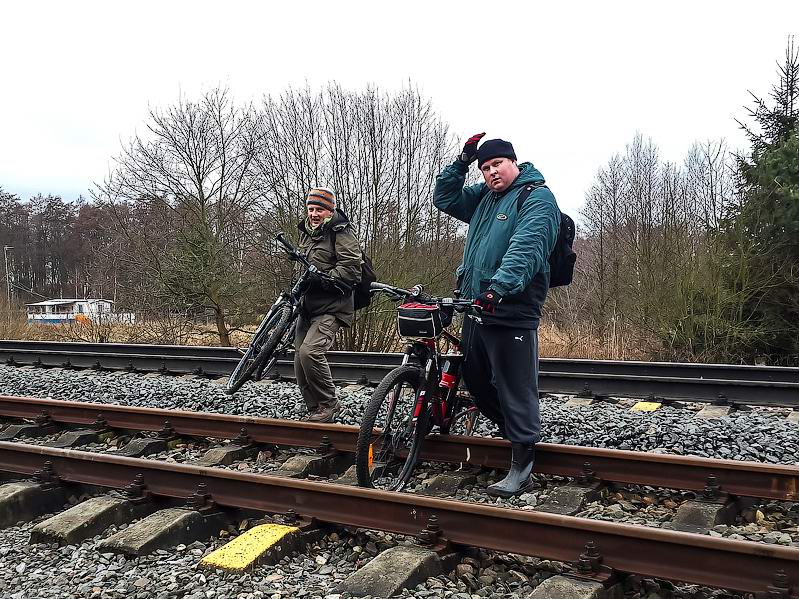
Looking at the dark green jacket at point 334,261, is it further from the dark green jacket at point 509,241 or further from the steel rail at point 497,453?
the dark green jacket at point 509,241

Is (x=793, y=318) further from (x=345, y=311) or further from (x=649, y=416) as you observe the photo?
(x=345, y=311)

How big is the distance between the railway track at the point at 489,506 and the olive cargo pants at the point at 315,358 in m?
0.56

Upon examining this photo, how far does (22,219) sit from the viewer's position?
55906 mm

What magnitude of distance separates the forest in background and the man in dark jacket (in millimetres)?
7561

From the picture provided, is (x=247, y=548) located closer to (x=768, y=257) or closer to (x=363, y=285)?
(x=363, y=285)

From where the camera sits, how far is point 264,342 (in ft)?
22.3

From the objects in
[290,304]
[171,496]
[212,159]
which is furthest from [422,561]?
[212,159]

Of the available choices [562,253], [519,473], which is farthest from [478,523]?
[562,253]

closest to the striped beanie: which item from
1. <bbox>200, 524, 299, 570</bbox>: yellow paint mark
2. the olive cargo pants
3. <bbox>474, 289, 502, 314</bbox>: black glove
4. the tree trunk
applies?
the olive cargo pants

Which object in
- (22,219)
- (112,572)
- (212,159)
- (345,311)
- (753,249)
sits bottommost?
(112,572)

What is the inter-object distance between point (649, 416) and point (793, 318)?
8.24 meters

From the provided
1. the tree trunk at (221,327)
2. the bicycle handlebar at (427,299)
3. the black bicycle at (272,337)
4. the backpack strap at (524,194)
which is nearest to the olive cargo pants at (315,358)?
the black bicycle at (272,337)

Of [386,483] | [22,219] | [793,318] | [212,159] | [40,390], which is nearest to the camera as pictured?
[386,483]

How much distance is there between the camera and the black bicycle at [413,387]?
15.2ft
